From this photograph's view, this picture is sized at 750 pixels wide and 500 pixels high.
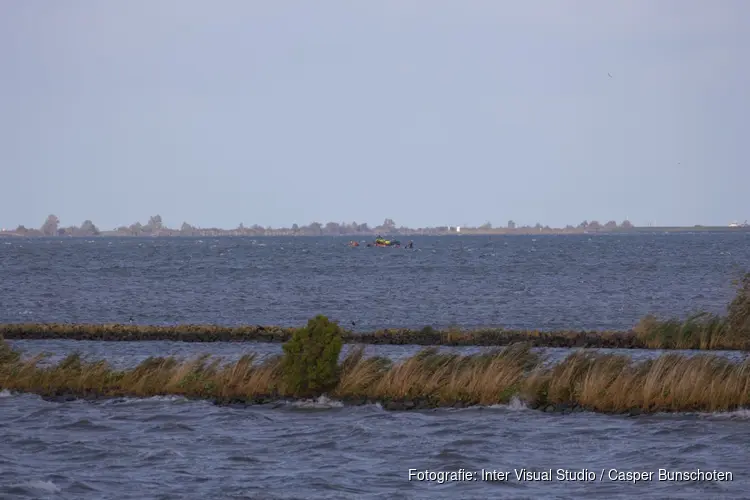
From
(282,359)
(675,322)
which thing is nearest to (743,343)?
(675,322)

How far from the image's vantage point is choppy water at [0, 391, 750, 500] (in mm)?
19953

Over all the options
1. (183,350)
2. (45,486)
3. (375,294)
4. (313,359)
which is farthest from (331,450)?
(375,294)

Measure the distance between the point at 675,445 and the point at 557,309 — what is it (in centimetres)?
4098

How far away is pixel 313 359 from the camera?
28.4m

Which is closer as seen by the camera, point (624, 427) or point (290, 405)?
point (624, 427)

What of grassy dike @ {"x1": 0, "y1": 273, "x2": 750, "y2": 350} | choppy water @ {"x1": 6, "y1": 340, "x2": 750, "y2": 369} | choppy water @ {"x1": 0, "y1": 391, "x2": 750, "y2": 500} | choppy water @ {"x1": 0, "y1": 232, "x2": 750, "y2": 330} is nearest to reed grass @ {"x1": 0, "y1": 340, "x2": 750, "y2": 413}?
choppy water @ {"x1": 0, "y1": 391, "x2": 750, "y2": 500}

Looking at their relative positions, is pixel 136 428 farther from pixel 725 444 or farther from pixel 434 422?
pixel 725 444

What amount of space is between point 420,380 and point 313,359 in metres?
2.84

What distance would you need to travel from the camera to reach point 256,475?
69.1 feet

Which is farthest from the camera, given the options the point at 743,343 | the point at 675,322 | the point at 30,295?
the point at 30,295

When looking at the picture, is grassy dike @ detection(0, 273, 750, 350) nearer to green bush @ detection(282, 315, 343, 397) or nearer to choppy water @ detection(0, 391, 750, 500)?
green bush @ detection(282, 315, 343, 397)

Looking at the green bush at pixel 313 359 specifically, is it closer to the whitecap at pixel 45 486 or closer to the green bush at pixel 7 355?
the green bush at pixel 7 355

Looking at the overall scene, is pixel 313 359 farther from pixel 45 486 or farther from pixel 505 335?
pixel 505 335

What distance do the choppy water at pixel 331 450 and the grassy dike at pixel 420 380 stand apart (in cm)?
62
